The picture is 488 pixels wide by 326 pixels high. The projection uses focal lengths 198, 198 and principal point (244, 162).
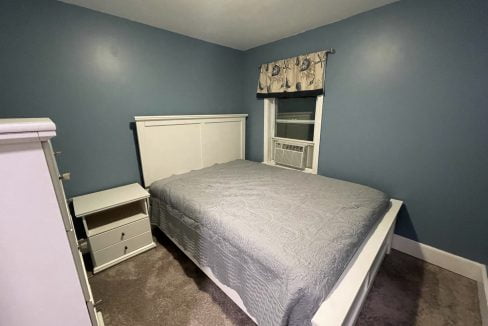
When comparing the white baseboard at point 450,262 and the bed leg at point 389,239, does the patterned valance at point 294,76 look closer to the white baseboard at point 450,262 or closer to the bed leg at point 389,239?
the bed leg at point 389,239

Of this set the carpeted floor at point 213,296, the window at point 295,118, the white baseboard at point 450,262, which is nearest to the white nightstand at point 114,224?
the carpeted floor at point 213,296

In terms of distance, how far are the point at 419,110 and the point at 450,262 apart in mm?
1378

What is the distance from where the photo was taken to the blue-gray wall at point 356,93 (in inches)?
60.7

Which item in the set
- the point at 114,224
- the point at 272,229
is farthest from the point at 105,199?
the point at 272,229

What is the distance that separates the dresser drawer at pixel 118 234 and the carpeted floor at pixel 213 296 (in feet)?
0.79

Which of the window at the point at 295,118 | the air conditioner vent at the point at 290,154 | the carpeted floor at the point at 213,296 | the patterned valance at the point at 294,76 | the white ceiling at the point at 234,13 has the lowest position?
the carpeted floor at the point at 213,296

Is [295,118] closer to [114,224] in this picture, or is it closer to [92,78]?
[92,78]

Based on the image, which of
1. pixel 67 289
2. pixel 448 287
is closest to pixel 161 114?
pixel 67 289

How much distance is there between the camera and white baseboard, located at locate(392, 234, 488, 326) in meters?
1.49

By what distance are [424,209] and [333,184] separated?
0.81 m

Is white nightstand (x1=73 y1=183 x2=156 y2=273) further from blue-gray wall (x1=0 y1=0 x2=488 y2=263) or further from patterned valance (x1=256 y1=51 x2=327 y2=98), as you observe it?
patterned valance (x1=256 y1=51 x2=327 y2=98)

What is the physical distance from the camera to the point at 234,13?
1.90 meters

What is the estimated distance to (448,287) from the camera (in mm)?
1600

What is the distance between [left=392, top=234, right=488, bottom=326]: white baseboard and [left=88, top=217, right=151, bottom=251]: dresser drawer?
8.43ft
